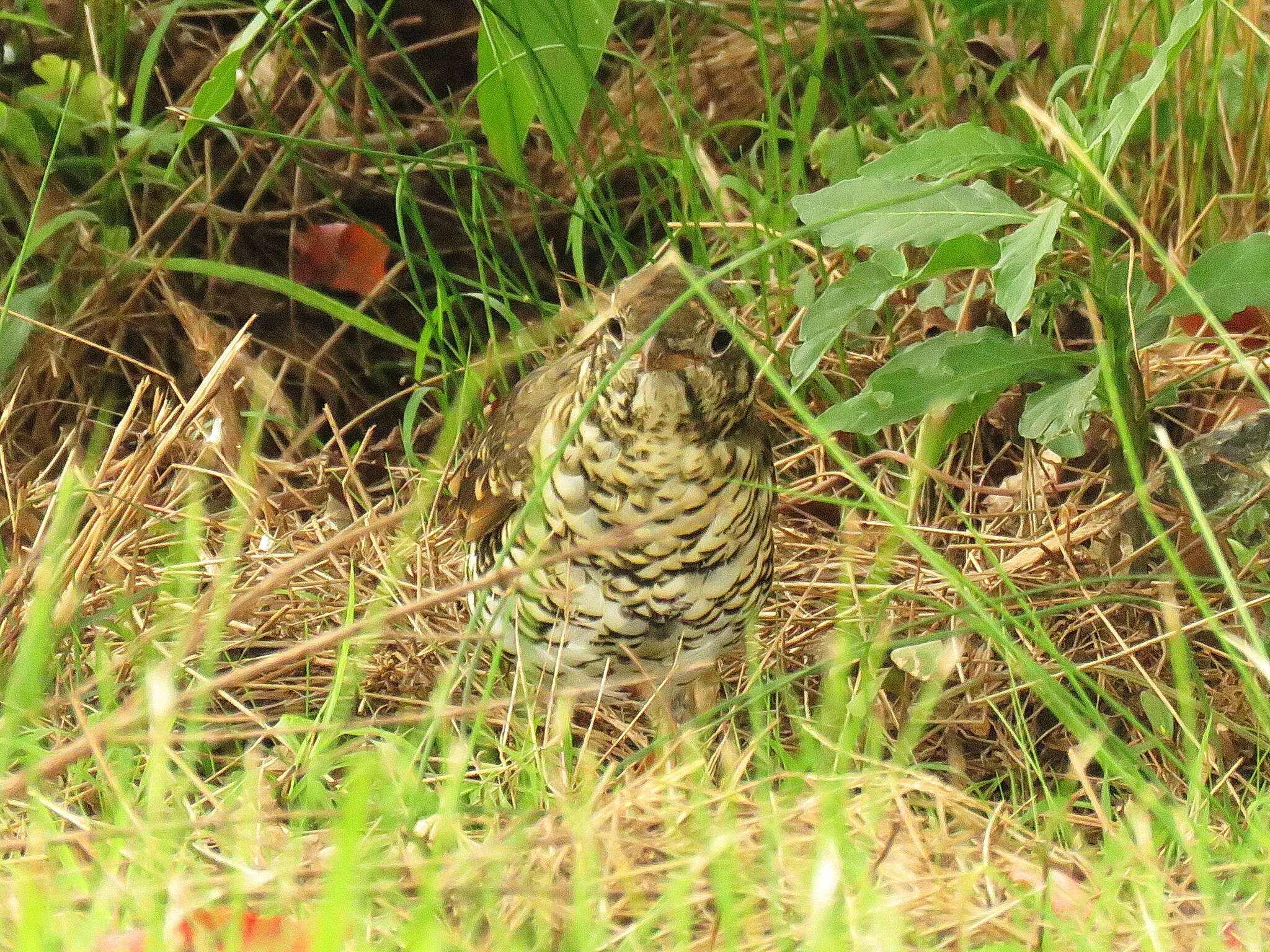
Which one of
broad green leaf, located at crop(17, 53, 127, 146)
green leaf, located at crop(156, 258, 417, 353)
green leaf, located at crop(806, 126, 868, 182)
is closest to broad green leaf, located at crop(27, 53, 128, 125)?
broad green leaf, located at crop(17, 53, 127, 146)

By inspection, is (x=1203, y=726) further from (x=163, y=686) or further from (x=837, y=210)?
(x=163, y=686)


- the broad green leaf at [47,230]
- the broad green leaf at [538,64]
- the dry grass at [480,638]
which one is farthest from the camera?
the broad green leaf at [538,64]

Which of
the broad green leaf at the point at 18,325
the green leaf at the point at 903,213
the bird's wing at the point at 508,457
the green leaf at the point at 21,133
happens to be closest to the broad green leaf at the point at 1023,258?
the green leaf at the point at 903,213

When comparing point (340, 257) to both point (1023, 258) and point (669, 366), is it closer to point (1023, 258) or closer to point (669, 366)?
point (669, 366)

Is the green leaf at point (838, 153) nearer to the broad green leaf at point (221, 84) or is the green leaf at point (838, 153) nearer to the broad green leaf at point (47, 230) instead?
the broad green leaf at point (221, 84)


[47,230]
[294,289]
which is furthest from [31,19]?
[294,289]

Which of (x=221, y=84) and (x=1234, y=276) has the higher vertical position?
(x=221, y=84)

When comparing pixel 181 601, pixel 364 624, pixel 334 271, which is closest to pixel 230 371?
pixel 334 271
